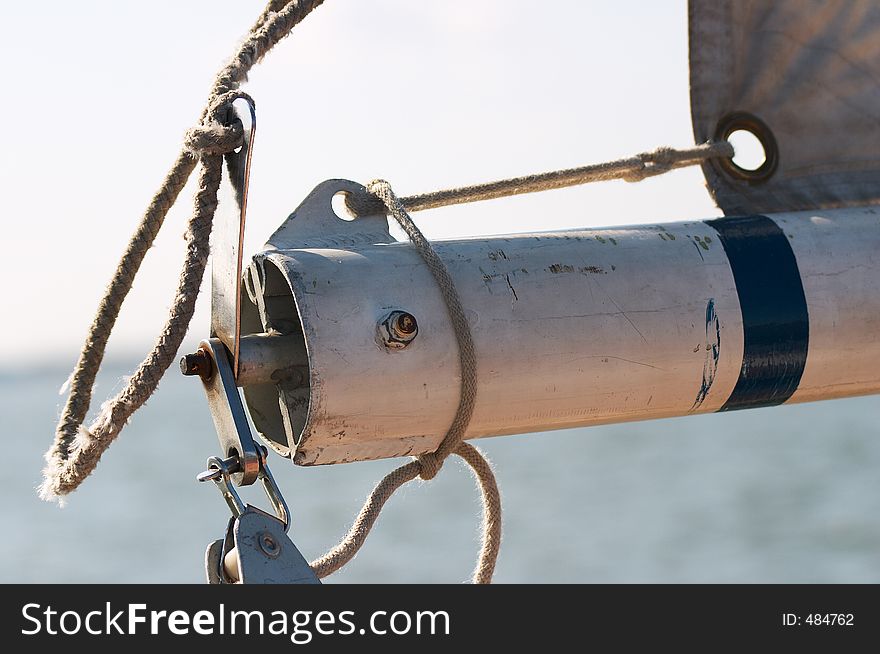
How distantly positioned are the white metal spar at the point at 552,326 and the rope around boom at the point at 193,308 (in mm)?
18

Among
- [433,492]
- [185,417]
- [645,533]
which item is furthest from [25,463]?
[645,533]

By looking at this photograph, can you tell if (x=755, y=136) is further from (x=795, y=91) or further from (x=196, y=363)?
(x=196, y=363)

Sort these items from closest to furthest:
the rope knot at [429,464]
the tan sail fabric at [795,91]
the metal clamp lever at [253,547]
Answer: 1. the metal clamp lever at [253,547]
2. the rope knot at [429,464]
3. the tan sail fabric at [795,91]

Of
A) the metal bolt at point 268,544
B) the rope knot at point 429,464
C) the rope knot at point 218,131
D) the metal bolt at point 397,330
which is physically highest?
the rope knot at point 218,131

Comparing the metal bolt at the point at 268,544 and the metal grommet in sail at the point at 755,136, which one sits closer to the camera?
the metal bolt at the point at 268,544

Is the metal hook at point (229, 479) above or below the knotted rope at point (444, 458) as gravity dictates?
below

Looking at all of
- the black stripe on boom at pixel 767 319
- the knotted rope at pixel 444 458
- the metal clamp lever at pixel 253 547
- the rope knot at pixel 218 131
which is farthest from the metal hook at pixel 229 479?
the black stripe on boom at pixel 767 319

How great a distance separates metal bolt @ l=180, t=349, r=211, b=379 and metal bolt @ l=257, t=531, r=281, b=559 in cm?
16

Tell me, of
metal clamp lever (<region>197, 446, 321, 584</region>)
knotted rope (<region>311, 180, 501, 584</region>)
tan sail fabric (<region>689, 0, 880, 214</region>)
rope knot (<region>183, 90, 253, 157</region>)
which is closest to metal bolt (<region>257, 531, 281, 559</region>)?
metal clamp lever (<region>197, 446, 321, 584</region>)

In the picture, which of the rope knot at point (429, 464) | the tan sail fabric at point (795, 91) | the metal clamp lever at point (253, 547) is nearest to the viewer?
the metal clamp lever at point (253, 547)

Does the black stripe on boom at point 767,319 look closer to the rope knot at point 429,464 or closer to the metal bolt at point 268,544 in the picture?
the rope knot at point 429,464

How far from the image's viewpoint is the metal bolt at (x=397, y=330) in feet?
3.62

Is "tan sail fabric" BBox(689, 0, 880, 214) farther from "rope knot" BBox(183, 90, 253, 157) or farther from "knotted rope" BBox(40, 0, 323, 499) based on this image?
"rope knot" BBox(183, 90, 253, 157)

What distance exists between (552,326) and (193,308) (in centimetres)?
33
